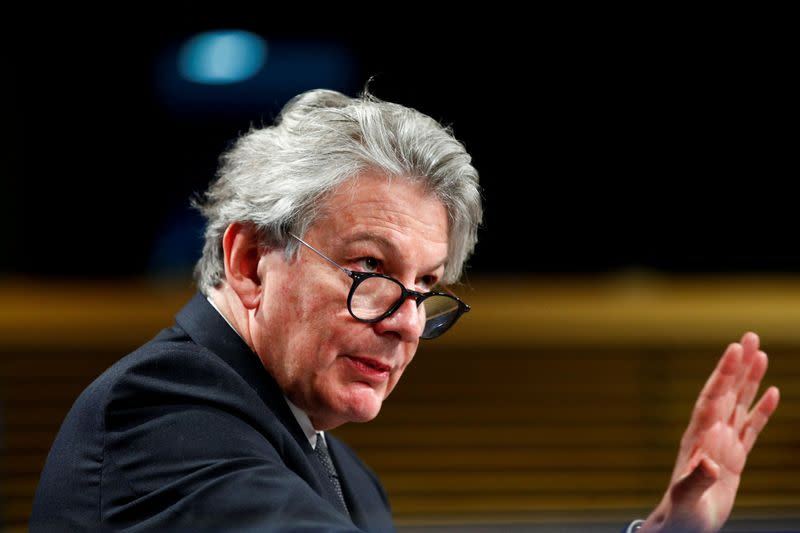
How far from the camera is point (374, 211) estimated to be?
1.59m

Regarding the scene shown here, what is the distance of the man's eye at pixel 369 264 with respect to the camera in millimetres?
1596

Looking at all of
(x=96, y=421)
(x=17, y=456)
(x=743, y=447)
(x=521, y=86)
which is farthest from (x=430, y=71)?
(x=96, y=421)

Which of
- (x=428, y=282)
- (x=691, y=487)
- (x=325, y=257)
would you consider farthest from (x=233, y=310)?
(x=691, y=487)

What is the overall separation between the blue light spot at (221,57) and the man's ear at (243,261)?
3.95 m

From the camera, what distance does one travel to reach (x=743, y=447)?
197 cm

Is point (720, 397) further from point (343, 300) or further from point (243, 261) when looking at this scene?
point (243, 261)

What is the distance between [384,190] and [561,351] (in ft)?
11.2

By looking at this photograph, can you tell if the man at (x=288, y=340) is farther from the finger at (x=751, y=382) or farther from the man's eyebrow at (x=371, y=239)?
the finger at (x=751, y=382)

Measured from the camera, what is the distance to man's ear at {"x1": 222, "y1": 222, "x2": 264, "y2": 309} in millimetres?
1658

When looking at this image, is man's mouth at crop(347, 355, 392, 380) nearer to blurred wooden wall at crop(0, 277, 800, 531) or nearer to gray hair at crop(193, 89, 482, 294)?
gray hair at crop(193, 89, 482, 294)

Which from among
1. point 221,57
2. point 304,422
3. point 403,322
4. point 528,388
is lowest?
point 528,388

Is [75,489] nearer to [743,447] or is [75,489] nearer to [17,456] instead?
[743,447]

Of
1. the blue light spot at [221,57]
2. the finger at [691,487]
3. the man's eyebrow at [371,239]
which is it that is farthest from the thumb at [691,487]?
the blue light spot at [221,57]

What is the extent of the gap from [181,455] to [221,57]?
173 inches
